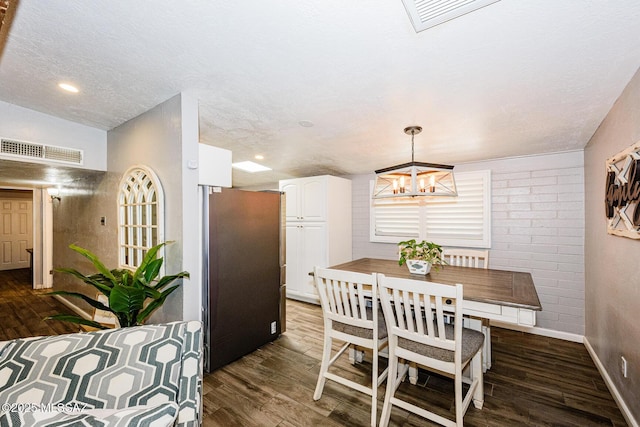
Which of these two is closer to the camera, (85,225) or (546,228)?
(546,228)

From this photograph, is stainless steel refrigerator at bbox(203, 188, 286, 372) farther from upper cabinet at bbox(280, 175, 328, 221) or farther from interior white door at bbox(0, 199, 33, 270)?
interior white door at bbox(0, 199, 33, 270)

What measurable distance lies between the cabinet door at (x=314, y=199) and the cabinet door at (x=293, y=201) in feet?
0.30

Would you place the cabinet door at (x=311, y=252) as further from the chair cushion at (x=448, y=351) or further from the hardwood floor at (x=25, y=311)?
the hardwood floor at (x=25, y=311)

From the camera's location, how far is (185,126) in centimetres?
204

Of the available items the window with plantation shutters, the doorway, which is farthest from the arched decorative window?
the doorway

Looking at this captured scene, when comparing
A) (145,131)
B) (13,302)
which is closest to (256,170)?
(145,131)

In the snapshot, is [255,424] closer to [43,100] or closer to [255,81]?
[255,81]

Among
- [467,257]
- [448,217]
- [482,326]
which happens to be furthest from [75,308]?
[448,217]

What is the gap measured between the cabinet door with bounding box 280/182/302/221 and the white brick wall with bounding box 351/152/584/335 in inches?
106

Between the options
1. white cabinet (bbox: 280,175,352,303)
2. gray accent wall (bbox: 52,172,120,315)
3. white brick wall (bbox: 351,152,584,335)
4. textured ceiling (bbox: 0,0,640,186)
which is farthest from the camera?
white cabinet (bbox: 280,175,352,303)

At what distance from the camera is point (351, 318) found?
1.97 meters

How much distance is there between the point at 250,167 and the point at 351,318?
10.7 ft

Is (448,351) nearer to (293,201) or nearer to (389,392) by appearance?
(389,392)

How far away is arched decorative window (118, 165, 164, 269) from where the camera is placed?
2248mm
